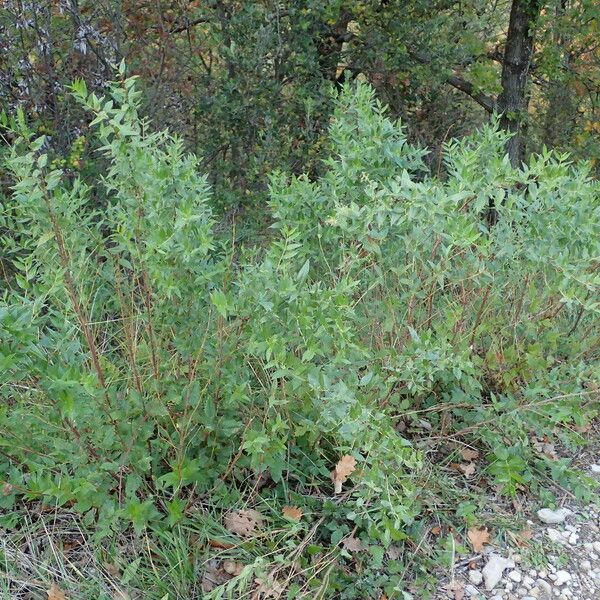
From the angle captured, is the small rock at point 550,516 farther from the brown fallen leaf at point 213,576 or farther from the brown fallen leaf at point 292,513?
the brown fallen leaf at point 213,576

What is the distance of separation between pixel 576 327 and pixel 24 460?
2.56 meters

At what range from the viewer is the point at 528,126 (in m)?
7.30

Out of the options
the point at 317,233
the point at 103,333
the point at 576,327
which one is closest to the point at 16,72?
the point at 103,333

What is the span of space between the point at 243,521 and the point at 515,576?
101 centimetres

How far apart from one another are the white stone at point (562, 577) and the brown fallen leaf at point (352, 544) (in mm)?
747

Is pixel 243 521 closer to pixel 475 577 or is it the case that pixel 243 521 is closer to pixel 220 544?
pixel 220 544

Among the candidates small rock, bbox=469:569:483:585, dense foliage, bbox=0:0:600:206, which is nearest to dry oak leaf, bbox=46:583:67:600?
small rock, bbox=469:569:483:585

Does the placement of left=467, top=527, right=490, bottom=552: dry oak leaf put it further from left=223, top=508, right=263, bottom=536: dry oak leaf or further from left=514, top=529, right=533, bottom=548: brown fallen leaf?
left=223, top=508, right=263, bottom=536: dry oak leaf

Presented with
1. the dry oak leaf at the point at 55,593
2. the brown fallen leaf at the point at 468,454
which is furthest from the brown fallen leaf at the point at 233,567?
the brown fallen leaf at the point at 468,454

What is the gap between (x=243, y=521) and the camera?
2.59m

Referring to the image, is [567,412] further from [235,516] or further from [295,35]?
[295,35]

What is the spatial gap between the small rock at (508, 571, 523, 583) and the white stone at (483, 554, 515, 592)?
2 centimetres

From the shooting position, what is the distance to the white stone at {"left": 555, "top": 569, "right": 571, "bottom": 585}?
266cm

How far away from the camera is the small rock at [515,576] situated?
264 centimetres
